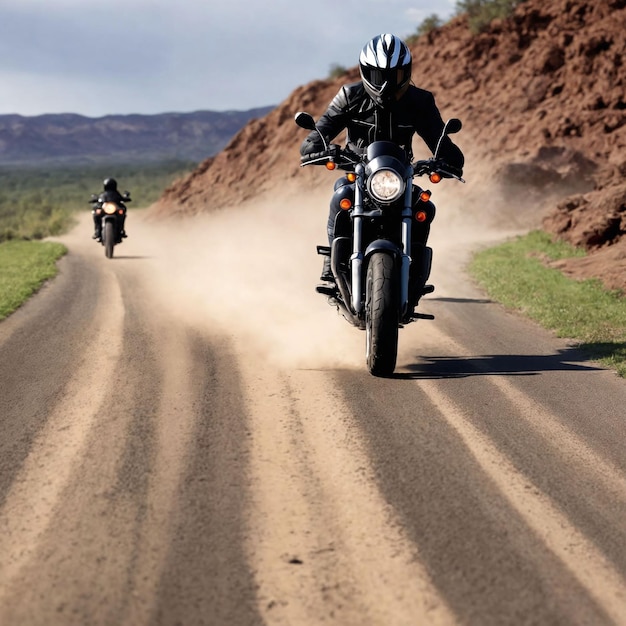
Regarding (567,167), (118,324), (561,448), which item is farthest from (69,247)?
(561,448)

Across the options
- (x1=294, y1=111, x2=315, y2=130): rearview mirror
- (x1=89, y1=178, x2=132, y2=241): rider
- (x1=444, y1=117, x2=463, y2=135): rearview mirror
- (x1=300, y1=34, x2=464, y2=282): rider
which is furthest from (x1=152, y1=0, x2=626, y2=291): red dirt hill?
(x1=294, y1=111, x2=315, y2=130): rearview mirror

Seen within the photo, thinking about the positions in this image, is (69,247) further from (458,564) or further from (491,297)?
(458,564)

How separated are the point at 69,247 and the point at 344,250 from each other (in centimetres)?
1797

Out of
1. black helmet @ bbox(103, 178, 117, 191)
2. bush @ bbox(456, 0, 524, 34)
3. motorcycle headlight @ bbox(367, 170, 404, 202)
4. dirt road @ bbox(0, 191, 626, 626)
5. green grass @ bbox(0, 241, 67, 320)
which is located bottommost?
green grass @ bbox(0, 241, 67, 320)

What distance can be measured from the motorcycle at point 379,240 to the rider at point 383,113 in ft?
0.37

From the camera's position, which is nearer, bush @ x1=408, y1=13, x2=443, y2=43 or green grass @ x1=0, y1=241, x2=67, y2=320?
green grass @ x1=0, y1=241, x2=67, y2=320

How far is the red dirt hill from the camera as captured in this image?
29125 mm

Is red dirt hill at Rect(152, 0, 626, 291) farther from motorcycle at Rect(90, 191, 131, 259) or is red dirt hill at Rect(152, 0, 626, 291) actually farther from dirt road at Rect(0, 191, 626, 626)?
dirt road at Rect(0, 191, 626, 626)

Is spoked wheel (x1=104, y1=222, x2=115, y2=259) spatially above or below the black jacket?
below

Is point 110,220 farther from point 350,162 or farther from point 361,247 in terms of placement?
point 361,247

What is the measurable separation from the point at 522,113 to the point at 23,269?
2280 cm

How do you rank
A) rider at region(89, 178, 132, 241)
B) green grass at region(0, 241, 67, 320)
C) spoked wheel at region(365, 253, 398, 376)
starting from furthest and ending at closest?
rider at region(89, 178, 132, 241) < green grass at region(0, 241, 67, 320) < spoked wheel at region(365, 253, 398, 376)

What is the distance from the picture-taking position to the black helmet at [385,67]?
24.5ft

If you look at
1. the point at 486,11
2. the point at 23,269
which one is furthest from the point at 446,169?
the point at 486,11
